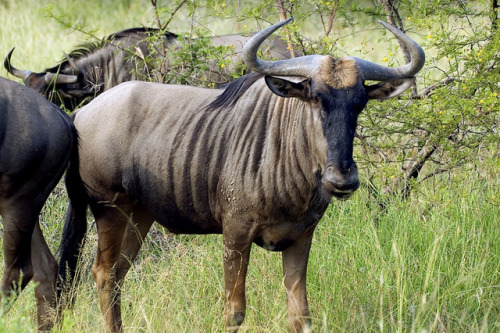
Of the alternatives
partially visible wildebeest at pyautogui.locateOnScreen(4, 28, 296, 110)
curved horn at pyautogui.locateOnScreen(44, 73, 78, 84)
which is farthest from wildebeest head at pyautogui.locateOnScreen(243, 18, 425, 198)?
curved horn at pyautogui.locateOnScreen(44, 73, 78, 84)

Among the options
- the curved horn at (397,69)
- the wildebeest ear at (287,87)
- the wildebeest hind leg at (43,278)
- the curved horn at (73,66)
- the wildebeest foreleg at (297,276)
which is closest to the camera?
the wildebeest ear at (287,87)

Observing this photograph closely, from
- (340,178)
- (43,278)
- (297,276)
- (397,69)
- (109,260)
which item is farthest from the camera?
(109,260)

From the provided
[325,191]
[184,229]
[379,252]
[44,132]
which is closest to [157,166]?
[184,229]

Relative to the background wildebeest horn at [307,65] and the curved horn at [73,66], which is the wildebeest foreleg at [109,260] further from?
the curved horn at [73,66]

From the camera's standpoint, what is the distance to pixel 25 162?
4012mm

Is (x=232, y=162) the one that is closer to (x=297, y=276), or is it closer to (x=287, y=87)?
(x=287, y=87)

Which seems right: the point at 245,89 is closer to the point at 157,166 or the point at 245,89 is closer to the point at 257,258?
the point at 157,166

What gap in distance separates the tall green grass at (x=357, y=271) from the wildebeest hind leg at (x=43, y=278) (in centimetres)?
8

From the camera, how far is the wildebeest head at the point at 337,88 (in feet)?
12.0

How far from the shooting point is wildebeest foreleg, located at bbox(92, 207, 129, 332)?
465cm

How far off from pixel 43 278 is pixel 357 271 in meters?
1.86

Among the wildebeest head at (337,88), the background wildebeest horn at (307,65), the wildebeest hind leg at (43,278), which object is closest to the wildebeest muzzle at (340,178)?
the wildebeest head at (337,88)

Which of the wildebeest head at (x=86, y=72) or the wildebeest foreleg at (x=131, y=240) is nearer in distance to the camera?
the wildebeest foreleg at (x=131, y=240)

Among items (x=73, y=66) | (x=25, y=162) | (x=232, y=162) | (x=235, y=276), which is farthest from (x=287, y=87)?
(x=73, y=66)
